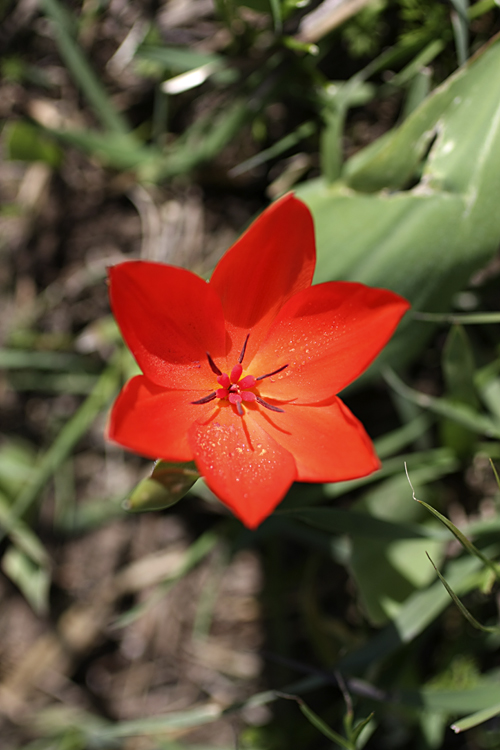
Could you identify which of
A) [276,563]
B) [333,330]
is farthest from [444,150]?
[276,563]

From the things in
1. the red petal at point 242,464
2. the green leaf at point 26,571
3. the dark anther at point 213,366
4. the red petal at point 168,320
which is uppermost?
the red petal at point 168,320

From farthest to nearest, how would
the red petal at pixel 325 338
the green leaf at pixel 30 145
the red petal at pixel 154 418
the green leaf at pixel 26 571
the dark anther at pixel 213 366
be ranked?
the green leaf at pixel 26 571, the green leaf at pixel 30 145, the dark anther at pixel 213 366, the red petal at pixel 325 338, the red petal at pixel 154 418

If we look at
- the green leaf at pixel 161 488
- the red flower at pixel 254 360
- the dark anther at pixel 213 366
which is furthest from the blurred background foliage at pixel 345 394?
the dark anther at pixel 213 366

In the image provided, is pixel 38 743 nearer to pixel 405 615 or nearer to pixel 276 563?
pixel 276 563

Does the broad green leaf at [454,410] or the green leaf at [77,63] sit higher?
the green leaf at [77,63]

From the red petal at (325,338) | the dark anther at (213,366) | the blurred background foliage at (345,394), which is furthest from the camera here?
the blurred background foliage at (345,394)

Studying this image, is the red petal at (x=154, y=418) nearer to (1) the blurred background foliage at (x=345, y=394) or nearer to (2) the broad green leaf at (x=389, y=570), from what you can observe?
(1) the blurred background foliage at (x=345, y=394)

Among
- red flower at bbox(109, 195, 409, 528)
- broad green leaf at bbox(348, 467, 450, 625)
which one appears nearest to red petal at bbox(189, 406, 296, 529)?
red flower at bbox(109, 195, 409, 528)
